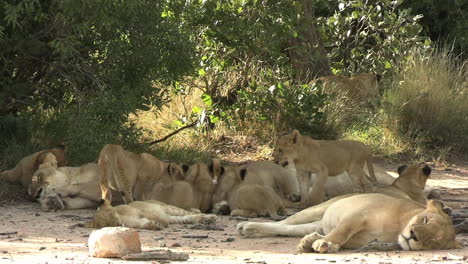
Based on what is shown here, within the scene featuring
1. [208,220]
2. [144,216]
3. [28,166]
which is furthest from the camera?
[28,166]

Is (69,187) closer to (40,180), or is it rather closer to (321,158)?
(40,180)

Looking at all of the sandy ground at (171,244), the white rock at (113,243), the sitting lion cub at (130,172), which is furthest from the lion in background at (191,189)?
the white rock at (113,243)

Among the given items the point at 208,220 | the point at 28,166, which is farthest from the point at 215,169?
the point at 28,166

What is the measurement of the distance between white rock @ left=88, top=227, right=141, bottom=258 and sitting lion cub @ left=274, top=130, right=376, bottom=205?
13.5 ft

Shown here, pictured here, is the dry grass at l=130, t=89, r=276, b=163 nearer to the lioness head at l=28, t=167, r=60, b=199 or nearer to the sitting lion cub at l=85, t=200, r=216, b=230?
the lioness head at l=28, t=167, r=60, b=199

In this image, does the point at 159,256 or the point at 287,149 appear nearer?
the point at 159,256

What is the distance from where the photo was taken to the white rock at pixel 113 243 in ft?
23.4

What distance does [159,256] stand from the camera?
7.08 m

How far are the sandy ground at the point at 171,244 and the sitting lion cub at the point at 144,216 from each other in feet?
0.37

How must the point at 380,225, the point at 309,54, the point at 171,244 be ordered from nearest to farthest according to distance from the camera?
1. the point at 380,225
2. the point at 171,244
3. the point at 309,54

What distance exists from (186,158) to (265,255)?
608cm

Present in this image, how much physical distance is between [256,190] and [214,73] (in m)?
6.11

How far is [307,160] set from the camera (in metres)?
11.2

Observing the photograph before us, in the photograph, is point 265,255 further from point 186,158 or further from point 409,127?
point 409,127
